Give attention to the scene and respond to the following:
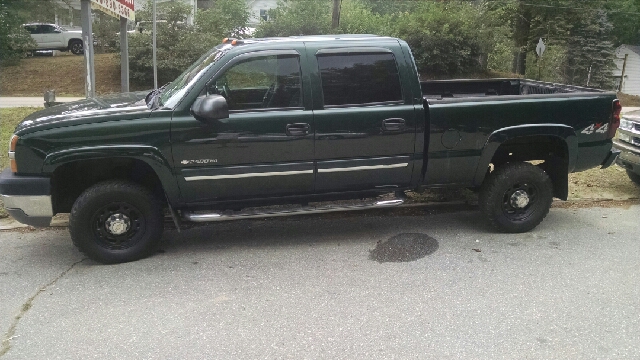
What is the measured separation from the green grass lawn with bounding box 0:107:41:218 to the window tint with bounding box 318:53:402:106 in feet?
13.1

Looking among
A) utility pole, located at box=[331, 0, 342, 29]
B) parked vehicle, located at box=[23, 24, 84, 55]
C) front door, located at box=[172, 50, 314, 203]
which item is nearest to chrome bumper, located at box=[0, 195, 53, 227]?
front door, located at box=[172, 50, 314, 203]

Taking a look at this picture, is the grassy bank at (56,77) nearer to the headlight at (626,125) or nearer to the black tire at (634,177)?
the headlight at (626,125)

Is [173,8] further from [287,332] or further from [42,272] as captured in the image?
[287,332]

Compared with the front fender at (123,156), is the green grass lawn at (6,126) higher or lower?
lower

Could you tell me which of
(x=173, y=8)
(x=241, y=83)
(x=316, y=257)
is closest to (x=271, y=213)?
(x=316, y=257)

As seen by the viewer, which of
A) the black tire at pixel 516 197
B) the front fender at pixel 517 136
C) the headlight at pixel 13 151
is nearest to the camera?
the headlight at pixel 13 151

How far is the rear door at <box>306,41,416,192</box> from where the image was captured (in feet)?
17.1

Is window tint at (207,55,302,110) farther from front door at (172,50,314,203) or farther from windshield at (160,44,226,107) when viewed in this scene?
windshield at (160,44,226,107)

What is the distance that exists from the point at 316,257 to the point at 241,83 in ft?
5.85

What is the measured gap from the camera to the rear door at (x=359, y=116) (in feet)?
17.1

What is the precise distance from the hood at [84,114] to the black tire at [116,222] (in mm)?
605

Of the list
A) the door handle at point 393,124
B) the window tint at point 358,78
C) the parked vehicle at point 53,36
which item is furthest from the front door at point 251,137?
the parked vehicle at point 53,36

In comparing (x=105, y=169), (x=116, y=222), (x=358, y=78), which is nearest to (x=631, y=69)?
(x=358, y=78)

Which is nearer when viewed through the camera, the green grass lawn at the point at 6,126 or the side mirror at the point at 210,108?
the side mirror at the point at 210,108
